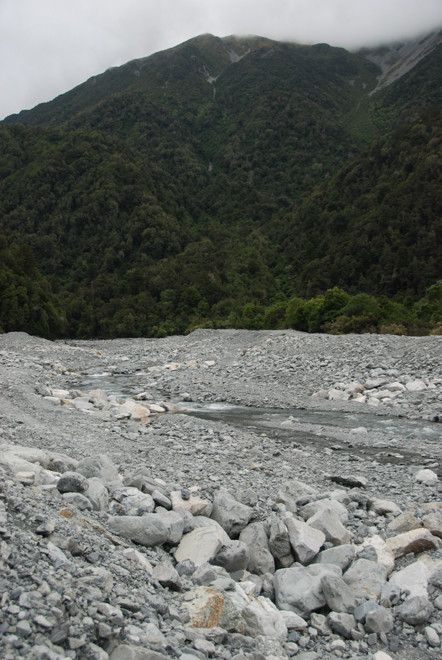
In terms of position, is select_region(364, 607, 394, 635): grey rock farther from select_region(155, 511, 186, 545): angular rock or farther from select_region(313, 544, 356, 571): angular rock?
select_region(155, 511, 186, 545): angular rock

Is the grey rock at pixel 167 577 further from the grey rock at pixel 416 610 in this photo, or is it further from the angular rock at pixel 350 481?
the angular rock at pixel 350 481

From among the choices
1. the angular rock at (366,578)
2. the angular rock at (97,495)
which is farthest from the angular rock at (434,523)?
the angular rock at (97,495)

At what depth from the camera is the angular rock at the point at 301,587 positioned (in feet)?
12.7

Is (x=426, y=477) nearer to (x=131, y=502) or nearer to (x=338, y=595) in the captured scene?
(x=338, y=595)

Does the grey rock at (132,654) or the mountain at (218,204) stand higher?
the mountain at (218,204)

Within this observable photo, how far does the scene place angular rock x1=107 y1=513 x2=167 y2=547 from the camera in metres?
4.29

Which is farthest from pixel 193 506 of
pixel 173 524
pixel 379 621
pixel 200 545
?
pixel 379 621

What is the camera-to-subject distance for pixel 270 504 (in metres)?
5.72

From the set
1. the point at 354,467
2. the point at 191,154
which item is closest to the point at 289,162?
the point at 191,154

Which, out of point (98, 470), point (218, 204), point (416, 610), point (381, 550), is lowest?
point (381, 550)

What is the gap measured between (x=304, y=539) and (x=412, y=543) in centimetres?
125

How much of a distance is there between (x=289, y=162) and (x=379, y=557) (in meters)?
145

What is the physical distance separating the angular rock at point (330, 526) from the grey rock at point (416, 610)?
3.36 ft

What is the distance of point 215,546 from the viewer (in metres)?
4.34
